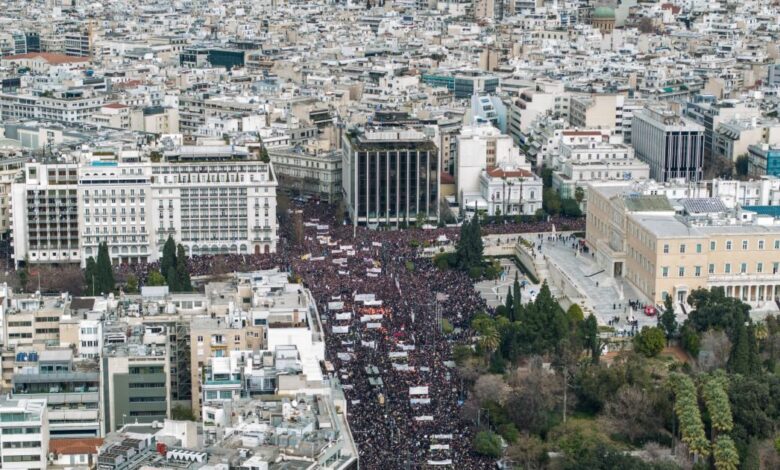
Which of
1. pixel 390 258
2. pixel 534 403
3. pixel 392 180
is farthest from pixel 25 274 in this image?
pixel 534 403

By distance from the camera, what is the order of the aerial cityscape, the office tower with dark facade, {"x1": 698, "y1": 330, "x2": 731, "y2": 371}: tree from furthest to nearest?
the office tower with dark facade → {"x1": 698, "y1": 330, "x2": 731, "y2": 371}: tree → the aerial cityscape

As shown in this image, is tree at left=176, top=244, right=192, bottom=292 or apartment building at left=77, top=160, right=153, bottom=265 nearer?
tree at left=176, top=244, right=192, bottom=292

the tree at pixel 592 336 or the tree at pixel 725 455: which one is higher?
the tree at pixel 592 336

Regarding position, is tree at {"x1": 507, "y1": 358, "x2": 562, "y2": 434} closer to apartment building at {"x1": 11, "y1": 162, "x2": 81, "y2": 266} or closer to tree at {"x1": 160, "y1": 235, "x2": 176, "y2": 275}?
tree at {"x1": 160, "y1": 235, "x2": 176, "y2": 275}

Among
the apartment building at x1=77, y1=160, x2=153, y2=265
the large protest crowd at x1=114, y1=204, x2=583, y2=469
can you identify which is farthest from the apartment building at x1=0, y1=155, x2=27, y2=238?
the large protest crowd at x1=114, y1=204, x2=583, y2=469

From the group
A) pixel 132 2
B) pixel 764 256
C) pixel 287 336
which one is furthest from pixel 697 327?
pixel 132 2

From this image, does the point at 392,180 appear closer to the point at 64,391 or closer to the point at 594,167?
the point at 594,167

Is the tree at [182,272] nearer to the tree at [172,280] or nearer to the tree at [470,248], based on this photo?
the tree at [172,280]

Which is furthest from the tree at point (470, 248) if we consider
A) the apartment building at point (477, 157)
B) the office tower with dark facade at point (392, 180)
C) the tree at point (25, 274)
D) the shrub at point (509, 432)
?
the shrub at point (509, 432)
